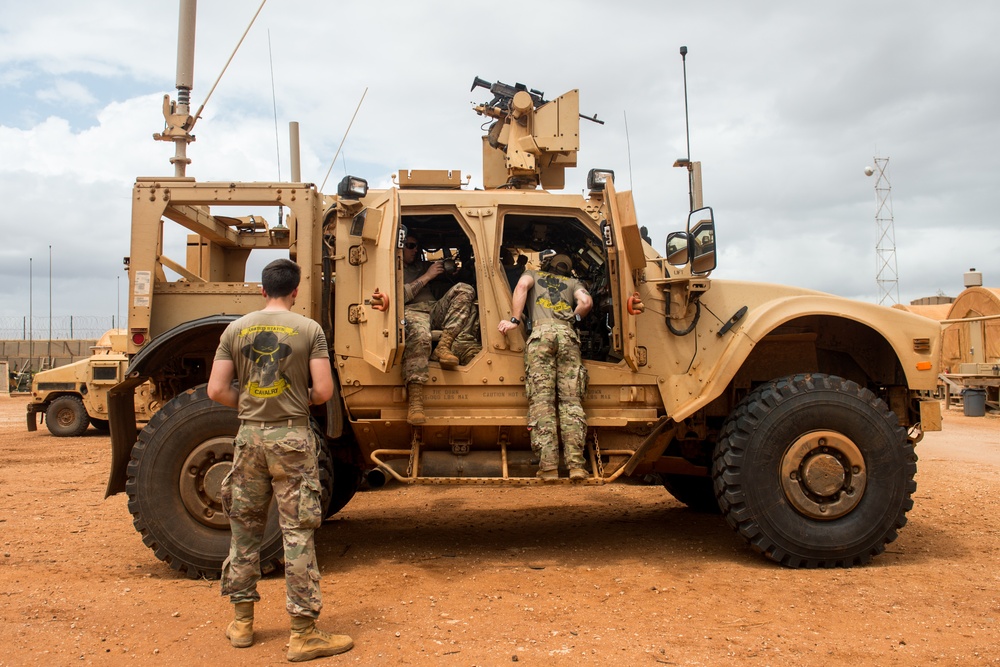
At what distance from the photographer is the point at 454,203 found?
5.83 meters

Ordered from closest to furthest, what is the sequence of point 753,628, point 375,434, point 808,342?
point 753,628 < point 375,434 < point 808,342

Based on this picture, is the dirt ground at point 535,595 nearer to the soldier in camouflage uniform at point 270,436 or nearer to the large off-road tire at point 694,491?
the large off-road tire at point 694,491

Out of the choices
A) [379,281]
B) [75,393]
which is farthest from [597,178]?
[75,393]

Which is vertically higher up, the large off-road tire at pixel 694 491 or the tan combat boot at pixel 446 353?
the tan combat boot at pixel 446 353

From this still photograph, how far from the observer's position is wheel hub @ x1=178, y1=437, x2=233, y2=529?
526 centimetres

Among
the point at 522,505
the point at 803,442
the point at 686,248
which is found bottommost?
the point at 522,505

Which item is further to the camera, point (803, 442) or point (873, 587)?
point (803, 442)

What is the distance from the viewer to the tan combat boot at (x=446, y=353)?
563cm

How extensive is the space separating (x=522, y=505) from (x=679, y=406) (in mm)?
2946

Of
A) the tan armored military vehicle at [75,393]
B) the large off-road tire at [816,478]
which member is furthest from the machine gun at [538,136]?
the tan armored military vehicle at [75,393]

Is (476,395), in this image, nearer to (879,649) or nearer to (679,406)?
(679,406)

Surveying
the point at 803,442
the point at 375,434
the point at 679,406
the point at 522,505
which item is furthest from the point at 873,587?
the point at 522,505

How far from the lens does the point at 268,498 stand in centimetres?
413

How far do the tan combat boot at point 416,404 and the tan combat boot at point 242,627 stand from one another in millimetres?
1774
